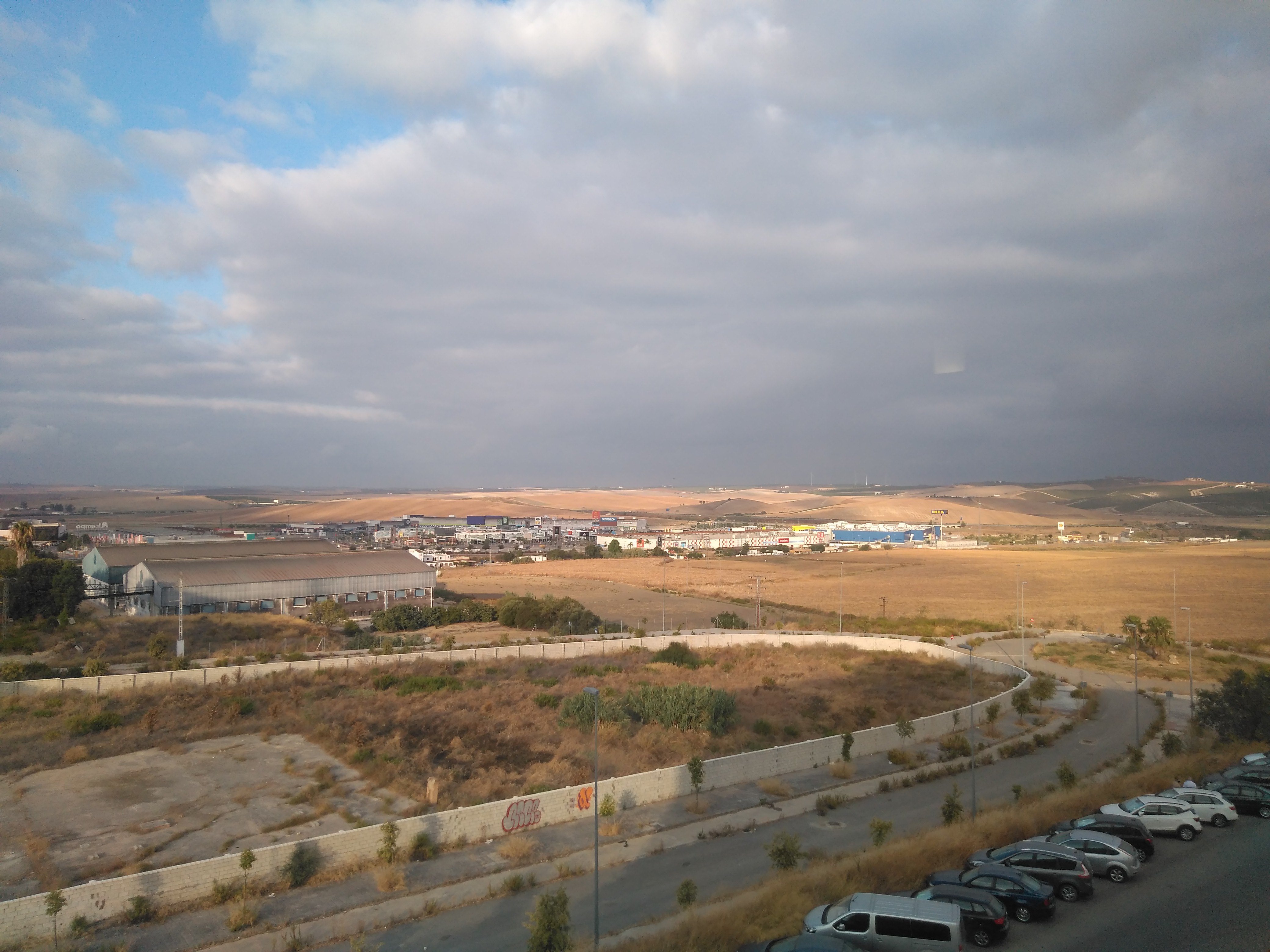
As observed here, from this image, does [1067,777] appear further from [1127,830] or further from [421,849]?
[421,849]

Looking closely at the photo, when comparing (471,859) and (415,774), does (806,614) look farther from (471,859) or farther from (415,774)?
(471,859)

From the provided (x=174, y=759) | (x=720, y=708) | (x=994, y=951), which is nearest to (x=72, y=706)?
(x=174, y=759)

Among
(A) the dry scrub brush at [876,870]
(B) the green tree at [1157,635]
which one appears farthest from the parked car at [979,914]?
(B) the green tree at [1157,635]

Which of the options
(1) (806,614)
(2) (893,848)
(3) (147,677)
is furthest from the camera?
(1) (806,614)

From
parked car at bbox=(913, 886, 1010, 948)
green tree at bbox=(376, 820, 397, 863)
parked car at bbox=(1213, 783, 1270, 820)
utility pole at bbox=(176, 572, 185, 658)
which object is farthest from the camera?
utility pole at bbox=(176, 572, 185, 658)

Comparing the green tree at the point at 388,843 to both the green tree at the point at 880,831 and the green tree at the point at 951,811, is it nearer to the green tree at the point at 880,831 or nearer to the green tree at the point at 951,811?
the green tree at the point at 880,831

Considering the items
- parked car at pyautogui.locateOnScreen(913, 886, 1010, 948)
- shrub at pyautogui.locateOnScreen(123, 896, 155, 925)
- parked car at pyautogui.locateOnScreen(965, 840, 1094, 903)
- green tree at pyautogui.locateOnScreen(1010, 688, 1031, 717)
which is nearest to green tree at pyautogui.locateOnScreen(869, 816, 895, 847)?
parked car at pyautogui.locateOnScreen(965, 840, 1094, 903)

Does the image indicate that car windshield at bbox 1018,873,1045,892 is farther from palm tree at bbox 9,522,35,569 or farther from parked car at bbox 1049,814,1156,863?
palm tree at bbox 9,522,35,569
